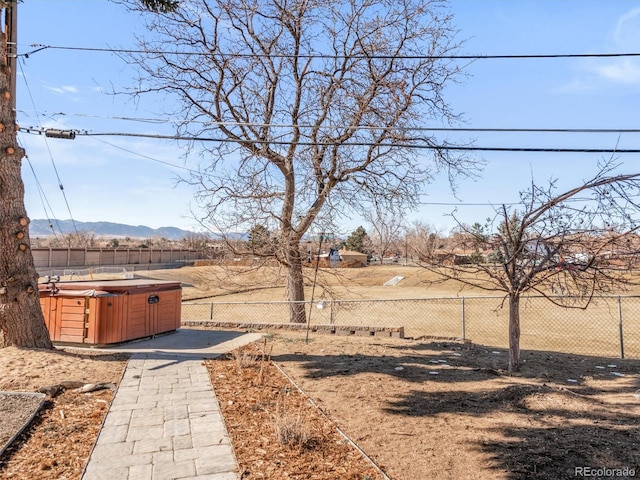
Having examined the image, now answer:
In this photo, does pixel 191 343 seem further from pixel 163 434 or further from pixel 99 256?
pixel 99 256

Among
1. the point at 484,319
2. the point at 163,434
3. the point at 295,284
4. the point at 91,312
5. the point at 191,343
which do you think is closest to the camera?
the point at 163,434

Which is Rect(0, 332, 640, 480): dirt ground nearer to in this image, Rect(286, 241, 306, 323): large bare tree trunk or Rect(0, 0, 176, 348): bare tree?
Rect(0, 0, 176, 348): bare tree

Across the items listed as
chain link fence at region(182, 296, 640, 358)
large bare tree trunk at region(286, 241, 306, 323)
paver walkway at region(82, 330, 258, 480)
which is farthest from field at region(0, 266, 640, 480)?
large bare tree trunk at region(286, 241, 306, 323)

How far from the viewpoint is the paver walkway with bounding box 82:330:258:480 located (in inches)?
146

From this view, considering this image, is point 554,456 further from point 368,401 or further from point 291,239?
point 291,239

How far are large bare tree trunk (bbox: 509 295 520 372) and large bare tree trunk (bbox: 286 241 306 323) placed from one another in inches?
232

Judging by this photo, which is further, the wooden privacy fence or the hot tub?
the wooden privacy fence

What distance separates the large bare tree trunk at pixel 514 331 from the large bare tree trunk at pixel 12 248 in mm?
8299

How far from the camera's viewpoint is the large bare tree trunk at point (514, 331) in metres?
7.02

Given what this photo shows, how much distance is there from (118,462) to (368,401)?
3027mm

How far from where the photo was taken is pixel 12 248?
754 centimetres

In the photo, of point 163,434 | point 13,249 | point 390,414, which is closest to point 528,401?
point 390,414

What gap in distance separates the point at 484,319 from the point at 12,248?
16680mm

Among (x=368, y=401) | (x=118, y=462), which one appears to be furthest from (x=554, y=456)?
(x=118, y=462)
